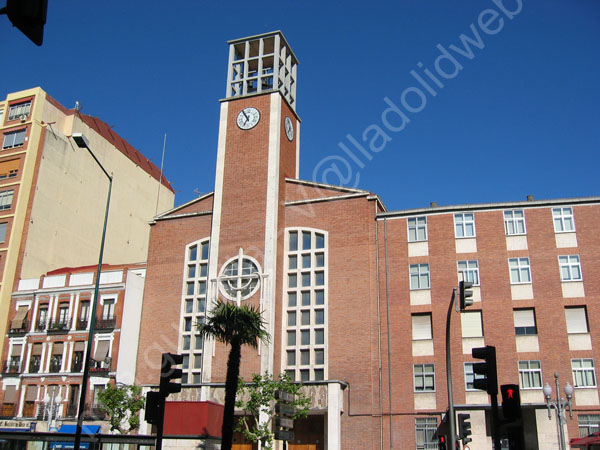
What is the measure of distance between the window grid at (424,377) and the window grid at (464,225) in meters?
7.70

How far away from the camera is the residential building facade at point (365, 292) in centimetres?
3375

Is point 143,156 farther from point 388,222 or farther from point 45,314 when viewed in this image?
point 388,222

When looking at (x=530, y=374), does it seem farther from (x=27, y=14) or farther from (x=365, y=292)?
(x=27, y=14)

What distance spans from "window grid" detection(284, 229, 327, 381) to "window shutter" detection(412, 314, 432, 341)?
4.95m

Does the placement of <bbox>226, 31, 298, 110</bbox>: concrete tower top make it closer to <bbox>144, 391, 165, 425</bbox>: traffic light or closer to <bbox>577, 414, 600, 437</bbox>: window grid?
<bbox>577, 414, 600, 437</bbox>: window grid

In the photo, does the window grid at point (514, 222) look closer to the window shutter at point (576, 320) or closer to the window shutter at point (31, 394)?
the window shutter at point (576, 320)

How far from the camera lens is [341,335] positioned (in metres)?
35.9

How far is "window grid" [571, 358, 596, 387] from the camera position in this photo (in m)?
32.8

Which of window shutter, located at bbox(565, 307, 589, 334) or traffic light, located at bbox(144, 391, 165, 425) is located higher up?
window shutter, located at bbox(565, 307, 589, 334)

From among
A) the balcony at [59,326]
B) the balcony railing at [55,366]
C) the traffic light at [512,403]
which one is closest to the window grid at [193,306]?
the balcony at [59,326]

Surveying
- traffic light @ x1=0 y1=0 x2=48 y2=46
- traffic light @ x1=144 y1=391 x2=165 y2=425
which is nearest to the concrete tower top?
traffic light @ x1=144 y1=391 x2=165 y2=425

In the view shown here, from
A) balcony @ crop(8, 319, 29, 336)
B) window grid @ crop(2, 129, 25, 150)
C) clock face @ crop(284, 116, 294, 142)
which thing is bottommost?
balcony @ crop(8, 319, 29, 336)

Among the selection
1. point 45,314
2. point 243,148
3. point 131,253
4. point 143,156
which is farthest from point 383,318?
point 143,156

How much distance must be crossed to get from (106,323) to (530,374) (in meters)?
25.4
